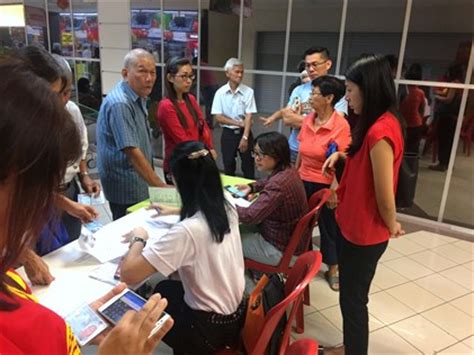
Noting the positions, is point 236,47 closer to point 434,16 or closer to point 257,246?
point 434,16

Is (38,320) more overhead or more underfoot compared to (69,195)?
more overhead

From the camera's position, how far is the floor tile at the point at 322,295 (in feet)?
8.08

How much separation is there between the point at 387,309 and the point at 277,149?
53.2 inches

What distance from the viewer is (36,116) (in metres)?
0.54

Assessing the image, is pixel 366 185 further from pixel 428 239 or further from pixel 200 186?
pixel 428 239

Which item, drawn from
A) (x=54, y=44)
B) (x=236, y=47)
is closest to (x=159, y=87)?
(x=236, y=47)

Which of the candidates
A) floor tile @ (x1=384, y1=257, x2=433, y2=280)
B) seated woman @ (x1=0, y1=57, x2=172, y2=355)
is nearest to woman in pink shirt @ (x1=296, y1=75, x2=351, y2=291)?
floor tile @ (x1=384, y1=257, x2=433, y2=280)

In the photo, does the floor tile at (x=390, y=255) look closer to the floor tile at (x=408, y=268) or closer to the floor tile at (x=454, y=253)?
the floor tile at (x=408, y=268)

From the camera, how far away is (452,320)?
93.7 inches

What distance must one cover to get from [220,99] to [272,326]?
3.33 metres

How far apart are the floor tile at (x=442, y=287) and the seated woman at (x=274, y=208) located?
124cm

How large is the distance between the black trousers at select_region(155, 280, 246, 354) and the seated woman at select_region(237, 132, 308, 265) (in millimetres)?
658

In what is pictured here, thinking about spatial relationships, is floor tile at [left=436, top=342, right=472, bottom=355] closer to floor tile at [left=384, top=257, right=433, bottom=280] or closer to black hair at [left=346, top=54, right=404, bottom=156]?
floor tile at [left=384, top=257, right=433, bottom=280]

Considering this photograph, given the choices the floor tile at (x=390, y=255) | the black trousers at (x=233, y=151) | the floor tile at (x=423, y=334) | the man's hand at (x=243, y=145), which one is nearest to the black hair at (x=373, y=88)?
the floor tile at (x=423, y=334)
